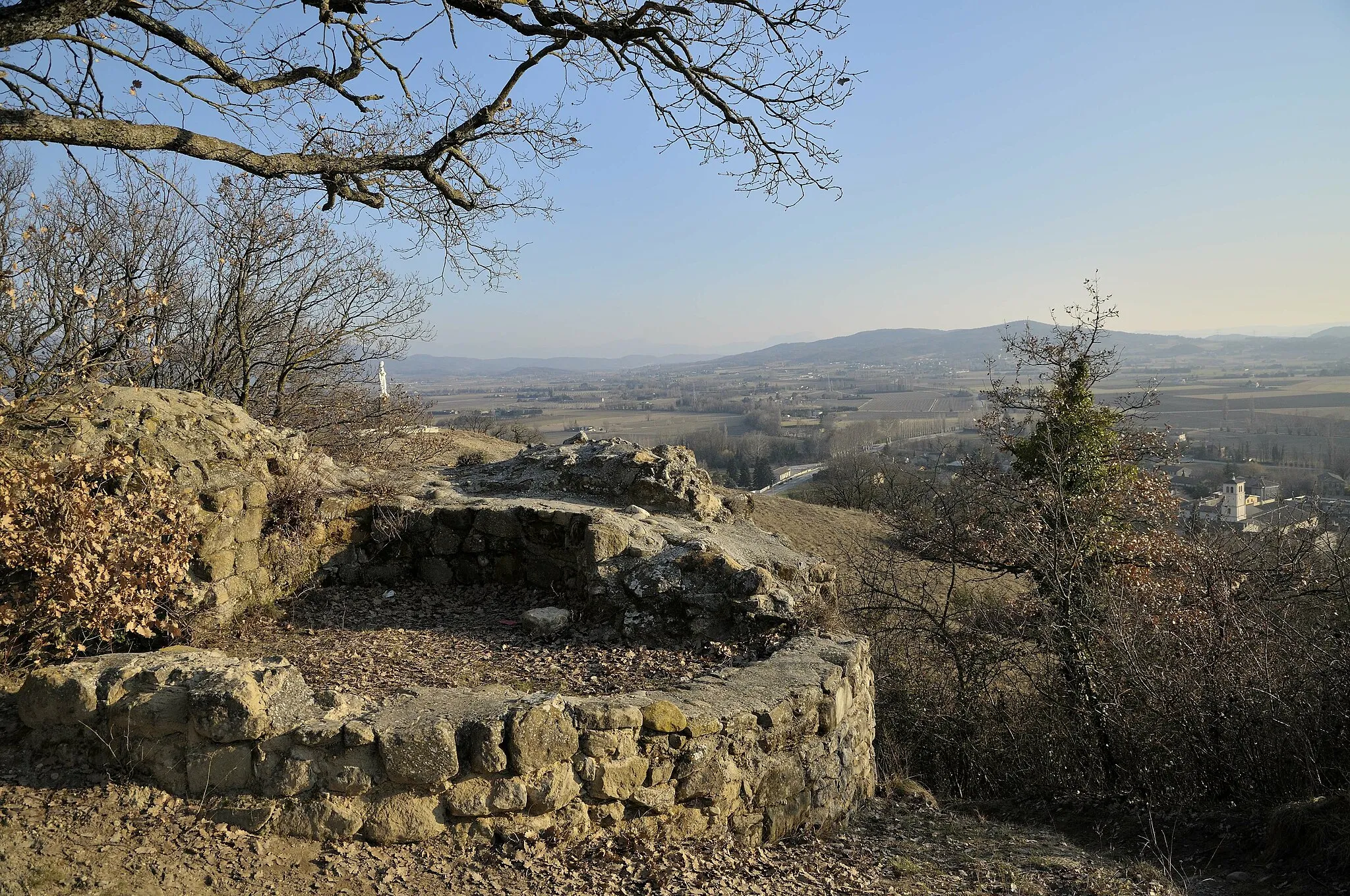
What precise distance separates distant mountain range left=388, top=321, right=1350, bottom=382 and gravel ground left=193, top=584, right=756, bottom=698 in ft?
26.0

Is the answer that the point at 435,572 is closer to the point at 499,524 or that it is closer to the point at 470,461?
the point at 499,524

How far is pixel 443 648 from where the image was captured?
6449 millimetres

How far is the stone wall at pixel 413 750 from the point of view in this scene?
168 inches

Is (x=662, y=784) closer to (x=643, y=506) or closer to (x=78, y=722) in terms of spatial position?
(x=78, y=722)

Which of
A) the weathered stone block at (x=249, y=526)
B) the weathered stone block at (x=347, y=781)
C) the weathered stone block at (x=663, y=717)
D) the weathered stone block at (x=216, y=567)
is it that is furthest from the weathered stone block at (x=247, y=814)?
the weathered stone block at (x=249, y=526)

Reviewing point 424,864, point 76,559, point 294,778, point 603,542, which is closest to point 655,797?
point 424,864

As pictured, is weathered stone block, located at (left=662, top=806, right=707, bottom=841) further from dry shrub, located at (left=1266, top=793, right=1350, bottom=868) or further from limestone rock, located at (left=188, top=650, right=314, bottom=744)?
dry shrub, located at (left=1266, top=793, right=1350, bottom=868)

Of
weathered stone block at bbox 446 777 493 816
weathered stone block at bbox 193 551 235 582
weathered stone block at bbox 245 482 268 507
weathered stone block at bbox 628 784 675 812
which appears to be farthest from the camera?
weathered stone block at bbox 245 482 268 507

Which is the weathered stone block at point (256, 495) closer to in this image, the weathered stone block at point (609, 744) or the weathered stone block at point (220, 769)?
the weathered stone block at point (220, 769)

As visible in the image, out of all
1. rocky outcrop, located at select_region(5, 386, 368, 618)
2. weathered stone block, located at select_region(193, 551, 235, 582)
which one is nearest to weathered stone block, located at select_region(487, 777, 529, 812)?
rocky outcrop, located at select_region(5, 386, 368, 618)

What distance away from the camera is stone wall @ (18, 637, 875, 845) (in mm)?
4277

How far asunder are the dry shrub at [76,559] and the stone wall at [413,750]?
1.77ft

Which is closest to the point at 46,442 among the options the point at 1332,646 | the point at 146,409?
the point at 146,409

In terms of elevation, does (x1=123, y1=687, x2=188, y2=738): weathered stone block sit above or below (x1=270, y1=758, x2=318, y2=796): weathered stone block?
above
